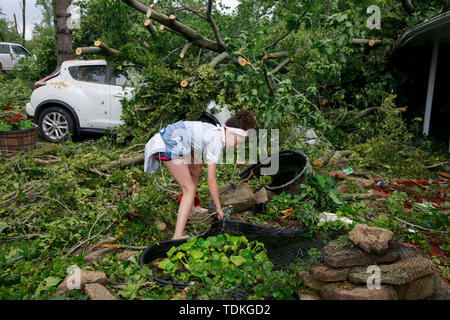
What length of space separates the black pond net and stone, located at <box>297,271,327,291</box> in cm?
22

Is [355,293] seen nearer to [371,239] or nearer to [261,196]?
[371,239]

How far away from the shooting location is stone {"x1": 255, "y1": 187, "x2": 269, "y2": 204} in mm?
4252

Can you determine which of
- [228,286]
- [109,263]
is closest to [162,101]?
[109,263]

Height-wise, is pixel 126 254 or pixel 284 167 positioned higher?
pixel 284 167

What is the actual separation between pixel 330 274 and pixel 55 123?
6.47 m

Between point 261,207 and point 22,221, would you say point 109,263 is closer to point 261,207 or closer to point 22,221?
point 22,221

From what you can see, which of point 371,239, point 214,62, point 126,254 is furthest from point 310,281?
point 214,62

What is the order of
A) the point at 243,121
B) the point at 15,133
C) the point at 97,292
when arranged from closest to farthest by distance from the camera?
1. the point at 97,292
2. the point at 243,121
3. the point at 15,133

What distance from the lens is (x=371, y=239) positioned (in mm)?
2576

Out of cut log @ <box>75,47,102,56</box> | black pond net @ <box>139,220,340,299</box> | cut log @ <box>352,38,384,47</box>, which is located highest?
cut log @ <box>352,38,384,47</box>

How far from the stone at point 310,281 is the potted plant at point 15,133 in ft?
17.1

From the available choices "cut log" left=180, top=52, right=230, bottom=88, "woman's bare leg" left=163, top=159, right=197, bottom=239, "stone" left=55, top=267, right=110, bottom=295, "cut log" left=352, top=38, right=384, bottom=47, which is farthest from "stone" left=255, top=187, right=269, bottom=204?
"cut log" left=352, top=38, right=384, bottom=47

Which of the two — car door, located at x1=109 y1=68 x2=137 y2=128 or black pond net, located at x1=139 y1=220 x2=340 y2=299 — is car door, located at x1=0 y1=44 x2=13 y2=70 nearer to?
car door, located at x1=109 y1=68 x2=137 y2=128

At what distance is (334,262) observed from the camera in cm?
257
